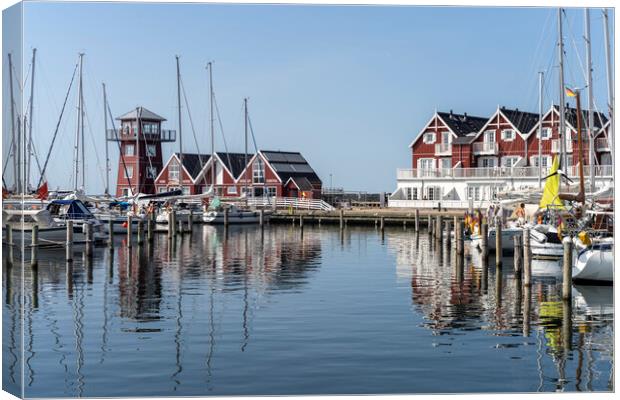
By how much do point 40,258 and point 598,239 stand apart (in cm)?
2048

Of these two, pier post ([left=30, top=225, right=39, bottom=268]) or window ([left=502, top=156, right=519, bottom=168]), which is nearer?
pier post ([left=30, top=225, right=39, bottom=268])

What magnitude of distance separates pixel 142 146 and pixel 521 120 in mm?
32130

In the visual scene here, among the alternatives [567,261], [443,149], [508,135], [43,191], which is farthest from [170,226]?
[508,135]

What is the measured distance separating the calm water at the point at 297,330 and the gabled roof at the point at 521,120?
1554 inches

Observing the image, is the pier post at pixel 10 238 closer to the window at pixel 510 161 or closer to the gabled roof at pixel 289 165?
the window at pixel 510 161

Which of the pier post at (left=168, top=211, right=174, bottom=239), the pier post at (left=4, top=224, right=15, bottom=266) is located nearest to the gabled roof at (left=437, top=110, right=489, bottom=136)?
the pier post at (left=168, top=211, right=174, bottom=239)

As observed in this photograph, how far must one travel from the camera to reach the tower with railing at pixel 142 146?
78250 mm

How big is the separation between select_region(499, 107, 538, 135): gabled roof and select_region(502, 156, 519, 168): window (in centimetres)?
210

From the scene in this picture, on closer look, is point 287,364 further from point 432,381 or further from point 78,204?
point 78,204

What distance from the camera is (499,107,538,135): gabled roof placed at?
2798 inches

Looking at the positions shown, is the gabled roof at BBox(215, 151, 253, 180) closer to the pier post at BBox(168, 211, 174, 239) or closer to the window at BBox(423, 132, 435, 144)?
the window at BBox(423, 132, 435, 144)

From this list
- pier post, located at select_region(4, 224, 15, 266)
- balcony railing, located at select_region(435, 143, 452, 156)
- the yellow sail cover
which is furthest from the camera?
balcony railing, located at select_region(435, 143, 452, 156)

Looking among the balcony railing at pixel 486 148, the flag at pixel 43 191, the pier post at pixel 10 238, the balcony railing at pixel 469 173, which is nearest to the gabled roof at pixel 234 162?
the balcony railing at pixel 469 173

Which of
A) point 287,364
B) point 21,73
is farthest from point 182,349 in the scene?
point 21,73
